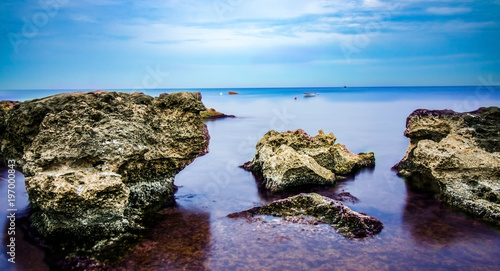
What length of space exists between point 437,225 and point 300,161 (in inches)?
155

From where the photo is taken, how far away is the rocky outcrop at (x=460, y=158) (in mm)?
8464

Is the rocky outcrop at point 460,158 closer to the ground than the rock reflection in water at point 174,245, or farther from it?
farther from it

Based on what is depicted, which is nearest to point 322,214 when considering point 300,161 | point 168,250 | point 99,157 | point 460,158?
point 300,161

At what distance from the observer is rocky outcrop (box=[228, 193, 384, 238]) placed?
742 centimetres

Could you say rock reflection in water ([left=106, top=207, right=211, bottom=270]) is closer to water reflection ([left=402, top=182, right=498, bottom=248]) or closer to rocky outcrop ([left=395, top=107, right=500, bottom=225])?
water reflection ([left=402, top=182, right=498, bottom=248])

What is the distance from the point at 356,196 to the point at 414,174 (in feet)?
10.7

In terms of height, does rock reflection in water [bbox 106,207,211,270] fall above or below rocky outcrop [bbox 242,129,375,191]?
below

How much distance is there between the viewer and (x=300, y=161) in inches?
412

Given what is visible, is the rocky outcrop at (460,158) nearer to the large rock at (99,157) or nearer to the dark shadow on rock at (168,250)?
the dark shadow on rock at (168,250)

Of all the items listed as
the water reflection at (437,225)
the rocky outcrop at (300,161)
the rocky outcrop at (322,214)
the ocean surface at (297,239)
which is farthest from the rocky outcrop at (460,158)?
the rocky outcrop at (322,214)

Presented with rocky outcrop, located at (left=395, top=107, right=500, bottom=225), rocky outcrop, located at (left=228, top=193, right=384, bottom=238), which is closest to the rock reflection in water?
rocky outcrop, located at (left=228, top=193, right=384, bottom=238)

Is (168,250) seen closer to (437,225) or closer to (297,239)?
(297,239)

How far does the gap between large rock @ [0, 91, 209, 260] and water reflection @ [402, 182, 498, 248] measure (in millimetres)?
5616

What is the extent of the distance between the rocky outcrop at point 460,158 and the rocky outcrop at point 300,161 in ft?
7.50
